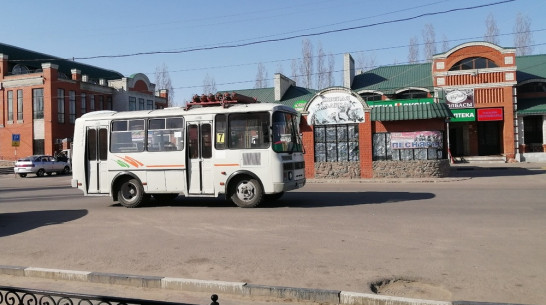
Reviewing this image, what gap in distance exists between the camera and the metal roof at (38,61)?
50.2 meters

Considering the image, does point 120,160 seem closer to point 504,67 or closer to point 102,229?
point 102,229

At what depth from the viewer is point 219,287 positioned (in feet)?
17.7

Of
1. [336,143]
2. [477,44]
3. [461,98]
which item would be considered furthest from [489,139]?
[336,143]

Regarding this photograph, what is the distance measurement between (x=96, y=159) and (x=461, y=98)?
93.8 feet

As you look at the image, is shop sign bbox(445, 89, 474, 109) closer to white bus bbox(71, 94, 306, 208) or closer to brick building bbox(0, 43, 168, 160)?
white bus bbox(71, 94, 306, 208)

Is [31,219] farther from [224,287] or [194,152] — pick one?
[224,287]

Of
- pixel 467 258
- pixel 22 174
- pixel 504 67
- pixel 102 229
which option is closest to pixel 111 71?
pixel 22 174

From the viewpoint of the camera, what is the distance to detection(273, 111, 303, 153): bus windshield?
1224 cm

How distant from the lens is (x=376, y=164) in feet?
74.8

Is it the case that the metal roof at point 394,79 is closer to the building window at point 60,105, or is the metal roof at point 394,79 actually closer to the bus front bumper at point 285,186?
the bus front bumper at point 285,186

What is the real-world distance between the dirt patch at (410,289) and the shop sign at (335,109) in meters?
17.8

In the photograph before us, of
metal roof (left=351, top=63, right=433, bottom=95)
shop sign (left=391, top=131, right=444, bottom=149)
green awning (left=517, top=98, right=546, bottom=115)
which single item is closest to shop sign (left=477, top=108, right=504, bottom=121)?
green awning (left=517, top=98, right=546, bottom=115)

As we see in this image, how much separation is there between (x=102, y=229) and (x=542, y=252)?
27.8ft

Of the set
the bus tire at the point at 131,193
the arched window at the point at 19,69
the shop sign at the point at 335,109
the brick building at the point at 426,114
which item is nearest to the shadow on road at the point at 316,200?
the bus tire at the point at 131,193
